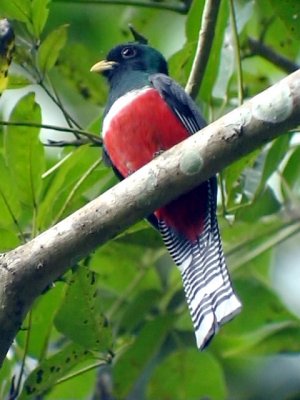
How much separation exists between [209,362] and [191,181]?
4.77 ft

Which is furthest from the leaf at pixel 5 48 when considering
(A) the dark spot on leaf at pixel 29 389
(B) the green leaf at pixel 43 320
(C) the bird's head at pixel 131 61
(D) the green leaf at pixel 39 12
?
(C) the bird's head at pixel 131 61

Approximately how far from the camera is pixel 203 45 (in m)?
3.65

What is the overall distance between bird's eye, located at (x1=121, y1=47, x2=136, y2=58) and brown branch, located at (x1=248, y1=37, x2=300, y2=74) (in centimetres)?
44

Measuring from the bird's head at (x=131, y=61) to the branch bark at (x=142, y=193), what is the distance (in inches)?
55.4

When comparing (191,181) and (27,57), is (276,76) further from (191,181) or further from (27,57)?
(191,181)

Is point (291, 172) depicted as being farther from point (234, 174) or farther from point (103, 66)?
point (103, 66)

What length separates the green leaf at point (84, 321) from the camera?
3.36m

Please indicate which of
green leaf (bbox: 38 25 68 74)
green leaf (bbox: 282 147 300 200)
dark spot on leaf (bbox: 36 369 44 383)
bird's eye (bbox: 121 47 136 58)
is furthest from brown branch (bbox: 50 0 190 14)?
dark spot on leaf (bbox: 36 369 44 383)

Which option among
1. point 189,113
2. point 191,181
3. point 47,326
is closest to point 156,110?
point 189,113

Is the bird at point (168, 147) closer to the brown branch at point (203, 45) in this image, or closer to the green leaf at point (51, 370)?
the brown branch at point (203, 45)

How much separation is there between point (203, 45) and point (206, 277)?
Answer: 2.12 ft

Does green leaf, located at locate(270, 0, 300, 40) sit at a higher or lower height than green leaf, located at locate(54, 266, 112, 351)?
higher

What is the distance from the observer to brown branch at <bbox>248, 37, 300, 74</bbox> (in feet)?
13.6

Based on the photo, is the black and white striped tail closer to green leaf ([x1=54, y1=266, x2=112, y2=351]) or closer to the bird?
the bird
